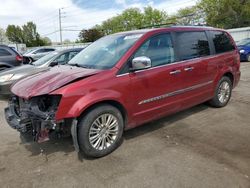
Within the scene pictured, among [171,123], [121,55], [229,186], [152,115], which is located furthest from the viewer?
[171,123]

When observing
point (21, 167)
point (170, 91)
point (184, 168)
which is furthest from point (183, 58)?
point (21, 167)

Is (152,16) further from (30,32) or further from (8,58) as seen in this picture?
(8,58)

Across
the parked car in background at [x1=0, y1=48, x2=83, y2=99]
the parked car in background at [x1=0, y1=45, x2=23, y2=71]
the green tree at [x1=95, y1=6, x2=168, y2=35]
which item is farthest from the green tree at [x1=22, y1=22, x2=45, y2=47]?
the parked car in background at [x1=0, y1=48, x2=83, y2=99]

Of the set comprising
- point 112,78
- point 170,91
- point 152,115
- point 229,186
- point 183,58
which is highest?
point 183,58

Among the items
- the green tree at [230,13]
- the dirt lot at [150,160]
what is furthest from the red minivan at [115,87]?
the green tree at [230,13]

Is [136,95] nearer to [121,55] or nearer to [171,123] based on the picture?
[121,55]

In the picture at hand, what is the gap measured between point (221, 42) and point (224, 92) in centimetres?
117

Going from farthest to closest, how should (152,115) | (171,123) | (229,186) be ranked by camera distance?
(171,123) → (152,115) → (229,186)

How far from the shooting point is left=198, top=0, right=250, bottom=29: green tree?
128 ft

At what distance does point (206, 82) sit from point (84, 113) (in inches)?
112

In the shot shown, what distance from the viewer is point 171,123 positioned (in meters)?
4.63

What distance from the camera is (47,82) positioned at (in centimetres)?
335

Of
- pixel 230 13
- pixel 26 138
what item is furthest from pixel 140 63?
pixel 230 13

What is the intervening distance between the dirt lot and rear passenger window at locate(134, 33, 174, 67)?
1303 millimetres
